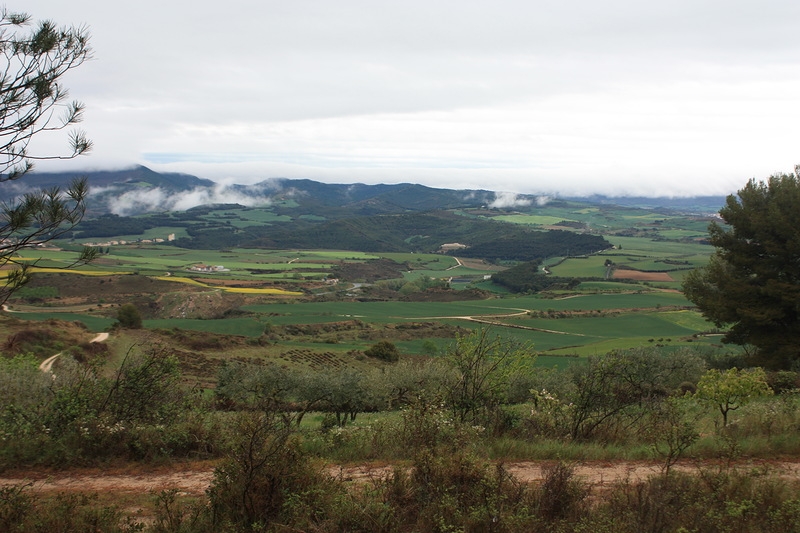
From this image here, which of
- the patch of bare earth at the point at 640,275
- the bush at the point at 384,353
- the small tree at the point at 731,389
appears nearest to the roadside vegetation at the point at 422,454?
the small tree at the point at 731,389

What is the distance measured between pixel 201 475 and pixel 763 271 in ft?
79.5

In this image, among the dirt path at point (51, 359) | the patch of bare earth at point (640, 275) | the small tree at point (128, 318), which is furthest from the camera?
the patch of bare earth at point (640, 275)

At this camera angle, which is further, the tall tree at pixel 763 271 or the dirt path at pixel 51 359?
the dirt path at pixel 51 359

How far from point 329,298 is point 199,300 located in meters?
23.5

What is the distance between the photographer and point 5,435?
9.35m

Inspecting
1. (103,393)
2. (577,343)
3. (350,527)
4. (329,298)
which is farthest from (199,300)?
(350,527)

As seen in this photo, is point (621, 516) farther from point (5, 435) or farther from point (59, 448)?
point (5, 435)

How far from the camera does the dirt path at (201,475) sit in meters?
8.34

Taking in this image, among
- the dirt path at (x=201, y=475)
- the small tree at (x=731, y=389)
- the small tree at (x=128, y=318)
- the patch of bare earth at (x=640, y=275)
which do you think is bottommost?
the small tree at (x=128, y=318)

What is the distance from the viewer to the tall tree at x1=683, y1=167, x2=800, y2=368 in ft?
73.5

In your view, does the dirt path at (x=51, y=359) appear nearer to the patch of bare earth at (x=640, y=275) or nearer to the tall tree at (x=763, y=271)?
the tall tree at (x=763, y=271)

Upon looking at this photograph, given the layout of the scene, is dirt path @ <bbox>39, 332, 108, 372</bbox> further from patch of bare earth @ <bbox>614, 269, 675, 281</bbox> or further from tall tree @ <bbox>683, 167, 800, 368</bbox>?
patch of bare earth @ <bbox>614, 269, 675, 281</bbox>

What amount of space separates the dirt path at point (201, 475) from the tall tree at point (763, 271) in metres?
16.5

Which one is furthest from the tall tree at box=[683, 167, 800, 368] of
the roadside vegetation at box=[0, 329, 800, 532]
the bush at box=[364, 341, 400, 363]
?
the bush at box=[364, 341, 400, 363]
